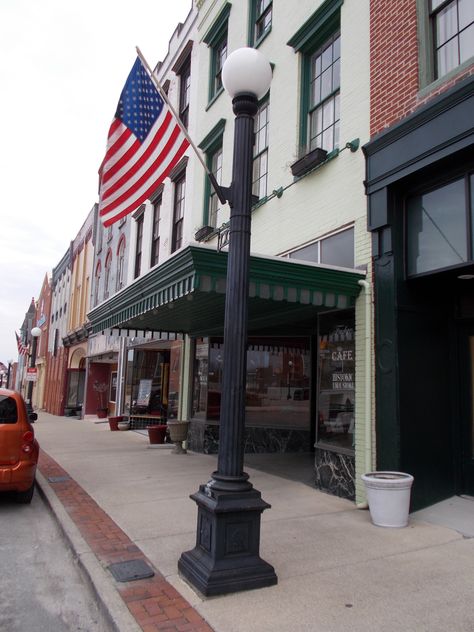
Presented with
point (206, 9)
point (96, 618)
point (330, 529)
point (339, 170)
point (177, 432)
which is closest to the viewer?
point (96, 618)

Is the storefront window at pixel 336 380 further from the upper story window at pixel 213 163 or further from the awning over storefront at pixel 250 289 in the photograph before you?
the upper story window at pixel 213 163

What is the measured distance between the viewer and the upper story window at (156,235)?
53.9 ft

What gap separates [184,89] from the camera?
1564cm

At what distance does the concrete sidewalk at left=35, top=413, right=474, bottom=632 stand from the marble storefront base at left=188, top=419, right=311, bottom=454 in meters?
3.16

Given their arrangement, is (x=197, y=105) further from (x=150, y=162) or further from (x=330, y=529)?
(x=330, y=529)

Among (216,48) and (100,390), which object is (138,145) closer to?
(216,48)

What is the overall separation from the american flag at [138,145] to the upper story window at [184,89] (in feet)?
28.2

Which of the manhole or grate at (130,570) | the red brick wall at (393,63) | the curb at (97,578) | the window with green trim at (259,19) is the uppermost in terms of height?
the window with green trim at (259,19)

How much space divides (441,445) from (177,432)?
21.2 ft

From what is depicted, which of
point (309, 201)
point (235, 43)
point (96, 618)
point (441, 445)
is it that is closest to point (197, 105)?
point (235, 43)

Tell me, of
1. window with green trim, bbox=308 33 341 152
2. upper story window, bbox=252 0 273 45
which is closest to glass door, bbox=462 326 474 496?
window with green trim, bbox=308 33 341 152

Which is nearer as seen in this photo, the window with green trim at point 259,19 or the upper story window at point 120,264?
the window with green trim at point 259,19

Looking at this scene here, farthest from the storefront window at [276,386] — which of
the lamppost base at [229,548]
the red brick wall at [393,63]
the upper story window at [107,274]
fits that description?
the upper story window at [107,274]

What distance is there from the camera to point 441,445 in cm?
664
